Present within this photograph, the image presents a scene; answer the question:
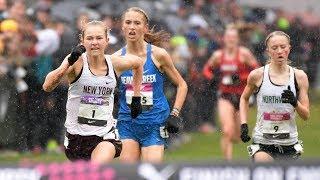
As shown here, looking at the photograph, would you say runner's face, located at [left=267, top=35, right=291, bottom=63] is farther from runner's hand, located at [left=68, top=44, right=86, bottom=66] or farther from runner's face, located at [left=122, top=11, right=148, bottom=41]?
runner's hand, located at [left=68, top=44, right=86, bottom=66]

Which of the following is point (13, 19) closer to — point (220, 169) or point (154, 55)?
point (154, 55)

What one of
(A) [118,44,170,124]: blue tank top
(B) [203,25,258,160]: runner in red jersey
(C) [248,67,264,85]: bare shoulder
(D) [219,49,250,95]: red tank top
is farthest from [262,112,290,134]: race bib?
(D) [219,49,250,95]: red tank top

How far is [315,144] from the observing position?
60.1 ft

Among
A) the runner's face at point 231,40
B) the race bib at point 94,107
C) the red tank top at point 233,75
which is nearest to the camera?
the race bib at point 94,107

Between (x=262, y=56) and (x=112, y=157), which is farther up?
(x=262, y=56)

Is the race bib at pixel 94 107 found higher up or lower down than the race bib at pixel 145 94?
lower down

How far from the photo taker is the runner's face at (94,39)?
10281mm

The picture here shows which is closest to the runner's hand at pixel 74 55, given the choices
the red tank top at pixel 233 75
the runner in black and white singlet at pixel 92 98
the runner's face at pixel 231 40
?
the runner in black and white singlet at pixel 92 98

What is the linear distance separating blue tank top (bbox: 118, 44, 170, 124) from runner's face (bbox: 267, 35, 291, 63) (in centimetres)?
110

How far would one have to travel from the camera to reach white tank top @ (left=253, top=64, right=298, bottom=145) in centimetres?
1100

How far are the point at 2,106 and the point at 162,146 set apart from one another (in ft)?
17.0

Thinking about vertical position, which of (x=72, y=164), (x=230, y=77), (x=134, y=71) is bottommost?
(x=72, y=164)

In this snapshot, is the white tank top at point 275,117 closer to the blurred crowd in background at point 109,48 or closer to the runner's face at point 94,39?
the runner's face at point 94,39

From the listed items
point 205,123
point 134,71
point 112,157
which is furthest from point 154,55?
point 205,123
